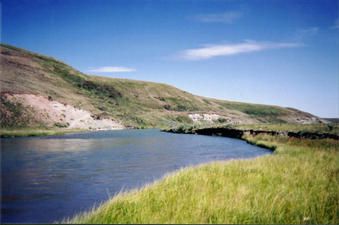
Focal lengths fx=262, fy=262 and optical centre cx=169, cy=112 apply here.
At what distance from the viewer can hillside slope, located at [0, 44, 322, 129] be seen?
5897cm

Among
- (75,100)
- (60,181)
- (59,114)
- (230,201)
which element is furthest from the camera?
(75,100)

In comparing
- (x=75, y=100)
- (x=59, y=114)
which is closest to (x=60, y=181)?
(x=59, y=114)

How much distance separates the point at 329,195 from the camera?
8.95 m

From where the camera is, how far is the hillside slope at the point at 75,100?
193 ft

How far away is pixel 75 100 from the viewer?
80500mm

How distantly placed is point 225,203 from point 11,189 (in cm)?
973

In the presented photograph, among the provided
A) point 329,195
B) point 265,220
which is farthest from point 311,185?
point 265,220

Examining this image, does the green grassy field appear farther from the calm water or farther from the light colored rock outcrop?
the light colored rock outcrop

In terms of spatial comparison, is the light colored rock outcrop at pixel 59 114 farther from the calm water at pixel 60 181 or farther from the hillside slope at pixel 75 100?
the calm water at pixel 60 181

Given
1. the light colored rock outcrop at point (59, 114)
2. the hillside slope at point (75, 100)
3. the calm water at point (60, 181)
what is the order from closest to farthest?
the calm water at point (60, 181) < the hillside slope at point (75, 100) < the light colored rock outcrop at point (59, 114)

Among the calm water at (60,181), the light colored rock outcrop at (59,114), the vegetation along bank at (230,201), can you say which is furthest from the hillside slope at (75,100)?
the vegetation along bank at (230,201)

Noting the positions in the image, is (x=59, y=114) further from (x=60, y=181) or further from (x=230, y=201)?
(x=230, y=201)

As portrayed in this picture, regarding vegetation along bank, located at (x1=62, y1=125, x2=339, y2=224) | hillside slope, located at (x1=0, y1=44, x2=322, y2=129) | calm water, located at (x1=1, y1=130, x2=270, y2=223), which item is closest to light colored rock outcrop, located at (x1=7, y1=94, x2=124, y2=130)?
hillside slope, located at (x1=0, y1=44, x2=322, y2=129)

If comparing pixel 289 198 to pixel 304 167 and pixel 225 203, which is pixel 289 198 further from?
pixel 304 167
